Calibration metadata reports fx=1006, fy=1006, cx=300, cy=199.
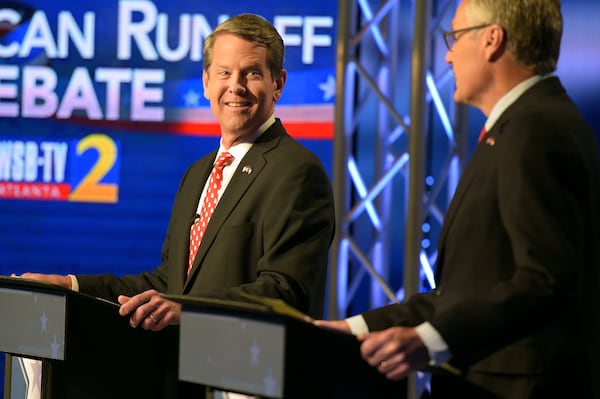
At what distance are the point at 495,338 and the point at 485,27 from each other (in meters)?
0.61

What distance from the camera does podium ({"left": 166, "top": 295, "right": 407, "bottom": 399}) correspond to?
1.80 m

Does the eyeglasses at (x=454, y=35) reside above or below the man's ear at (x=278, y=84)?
above

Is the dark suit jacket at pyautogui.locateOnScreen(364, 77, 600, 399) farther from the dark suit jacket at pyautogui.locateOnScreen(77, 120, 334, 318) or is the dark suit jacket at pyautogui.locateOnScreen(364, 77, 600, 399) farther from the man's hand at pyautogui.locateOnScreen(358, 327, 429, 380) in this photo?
the dark suit jacket at pyautogui.locateOnScreen(77, 120, 334, 318)

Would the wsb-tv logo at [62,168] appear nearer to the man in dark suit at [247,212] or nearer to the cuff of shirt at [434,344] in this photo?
the man in dark suit at [247,212]

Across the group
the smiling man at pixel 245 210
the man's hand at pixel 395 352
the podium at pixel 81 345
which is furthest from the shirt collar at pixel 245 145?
the man's hand at pixel 395 352

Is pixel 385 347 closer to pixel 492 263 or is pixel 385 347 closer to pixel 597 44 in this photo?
pixel 492 263

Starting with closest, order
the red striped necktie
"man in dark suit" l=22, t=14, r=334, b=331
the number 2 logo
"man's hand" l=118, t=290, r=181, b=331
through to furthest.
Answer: "man's hand" l=118, t=290, r=181, b=331 < "man in dark suit" l=22, t=14, r=334, b=331 < the red striped necktie < the number 2 logo

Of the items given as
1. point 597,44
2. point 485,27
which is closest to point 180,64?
point 597,44

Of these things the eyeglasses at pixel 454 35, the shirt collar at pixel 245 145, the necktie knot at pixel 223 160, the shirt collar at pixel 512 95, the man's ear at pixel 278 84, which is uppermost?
the eyeglasses at pixel 454 35

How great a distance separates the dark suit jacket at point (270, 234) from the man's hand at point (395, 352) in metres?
0.78

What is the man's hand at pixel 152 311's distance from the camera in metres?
2.41

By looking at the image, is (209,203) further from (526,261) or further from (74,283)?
(526,261)

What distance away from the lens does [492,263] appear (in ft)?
6.14

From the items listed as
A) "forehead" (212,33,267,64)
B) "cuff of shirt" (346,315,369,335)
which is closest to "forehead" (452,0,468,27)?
"cuff of shirt" (346,315,369,335)
